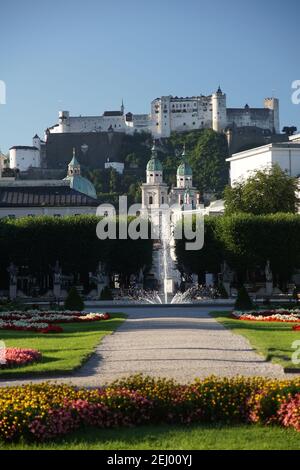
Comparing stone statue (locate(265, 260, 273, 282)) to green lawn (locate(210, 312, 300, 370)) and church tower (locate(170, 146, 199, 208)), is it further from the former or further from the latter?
church tower (locate(170, 146, 199, 208))

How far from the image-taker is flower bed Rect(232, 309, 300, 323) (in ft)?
116

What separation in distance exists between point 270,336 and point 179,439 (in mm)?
15197

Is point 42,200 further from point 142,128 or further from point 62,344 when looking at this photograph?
point 142,128

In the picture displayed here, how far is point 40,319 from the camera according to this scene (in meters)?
35.8

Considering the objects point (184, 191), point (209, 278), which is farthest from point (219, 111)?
point (209, 278)

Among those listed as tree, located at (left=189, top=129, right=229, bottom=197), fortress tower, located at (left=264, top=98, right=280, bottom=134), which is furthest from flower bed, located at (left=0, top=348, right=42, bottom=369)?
fortress tower, located at (left=264, top=98, right=280, bottom=134)

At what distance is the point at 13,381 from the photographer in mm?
19000

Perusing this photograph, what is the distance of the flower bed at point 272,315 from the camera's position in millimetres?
35444

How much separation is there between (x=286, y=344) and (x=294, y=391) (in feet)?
34.8

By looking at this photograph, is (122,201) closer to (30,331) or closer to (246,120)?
(246,120)

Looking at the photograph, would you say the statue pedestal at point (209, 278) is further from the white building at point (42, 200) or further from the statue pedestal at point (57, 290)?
the white building at point (42, 200)

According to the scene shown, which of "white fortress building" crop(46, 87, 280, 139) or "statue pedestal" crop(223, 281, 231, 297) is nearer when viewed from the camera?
"statue pedestal" crop(223, 281, 231, 297)

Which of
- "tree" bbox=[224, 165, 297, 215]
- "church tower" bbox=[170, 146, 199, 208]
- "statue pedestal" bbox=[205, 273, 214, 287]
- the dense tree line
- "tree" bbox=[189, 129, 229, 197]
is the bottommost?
"statue pedestal" bbox=[205, 273, 214, 287]

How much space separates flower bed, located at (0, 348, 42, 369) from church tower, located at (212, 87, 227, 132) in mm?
163328
